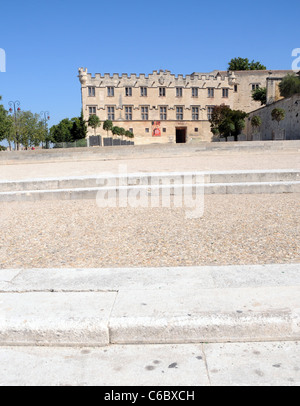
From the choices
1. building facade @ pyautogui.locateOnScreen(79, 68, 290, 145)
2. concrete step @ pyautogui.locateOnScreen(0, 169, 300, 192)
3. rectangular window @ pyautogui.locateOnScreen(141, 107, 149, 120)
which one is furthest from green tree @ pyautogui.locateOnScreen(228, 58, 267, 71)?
concrete step @ pyautogui.locateOnScreen(0, 169, 300, 192)

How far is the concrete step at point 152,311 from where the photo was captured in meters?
2.39

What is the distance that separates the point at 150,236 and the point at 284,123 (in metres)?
36.7

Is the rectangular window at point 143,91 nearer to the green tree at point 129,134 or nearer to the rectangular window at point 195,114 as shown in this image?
the green tree at point 129,134

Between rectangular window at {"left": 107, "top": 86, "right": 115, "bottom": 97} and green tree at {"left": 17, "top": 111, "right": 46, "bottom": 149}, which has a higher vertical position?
rectangular window at {"left": 107, "top": 86, "right": 115, "bottom": 97}

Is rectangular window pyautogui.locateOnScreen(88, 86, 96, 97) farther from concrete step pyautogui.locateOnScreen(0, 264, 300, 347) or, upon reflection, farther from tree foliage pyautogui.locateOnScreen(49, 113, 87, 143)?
concrete step pyautogui.locateOnScreen(0, 264, 300, 347)

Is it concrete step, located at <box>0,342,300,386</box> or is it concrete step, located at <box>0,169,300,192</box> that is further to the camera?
concrete step, located at <box>0,169,300,192</box>

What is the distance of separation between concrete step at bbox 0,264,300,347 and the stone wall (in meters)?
34.6

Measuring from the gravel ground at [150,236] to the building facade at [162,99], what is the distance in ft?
156

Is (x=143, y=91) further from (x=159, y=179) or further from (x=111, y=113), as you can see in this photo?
(x=159, y=179)

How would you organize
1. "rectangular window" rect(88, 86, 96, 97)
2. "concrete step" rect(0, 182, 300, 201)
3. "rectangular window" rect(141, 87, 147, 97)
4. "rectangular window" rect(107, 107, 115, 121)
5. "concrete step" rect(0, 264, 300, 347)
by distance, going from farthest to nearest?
"rectangular window" rect(141, 87, 147, 97)
"rectangular window" rect(107, 107, 115, 121)
"rectangular window" rect(88, 86, 96, 97)
"concrete step" rect(0, 182, 300, 201)
"concrete step" rect(0, 264, 300, 347)

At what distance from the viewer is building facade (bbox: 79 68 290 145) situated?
5262cm

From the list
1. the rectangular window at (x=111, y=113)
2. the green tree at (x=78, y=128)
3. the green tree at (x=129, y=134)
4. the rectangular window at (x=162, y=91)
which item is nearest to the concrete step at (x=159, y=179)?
the green tree at (x=78, y=128)

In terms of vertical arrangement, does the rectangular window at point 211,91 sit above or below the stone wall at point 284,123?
above
